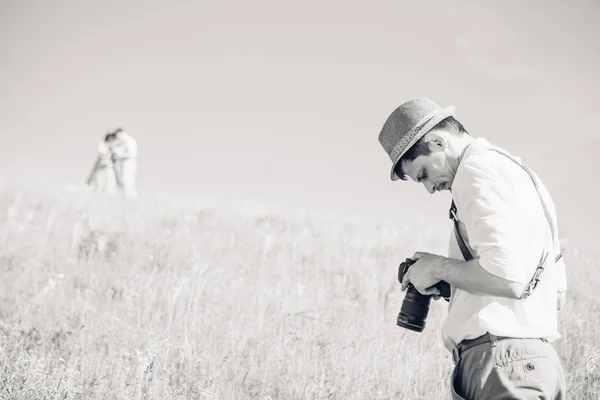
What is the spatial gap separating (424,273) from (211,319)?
285 centimetres

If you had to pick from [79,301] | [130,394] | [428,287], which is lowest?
[130,394]

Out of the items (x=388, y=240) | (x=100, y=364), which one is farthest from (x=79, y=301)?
(x=388, y=240)

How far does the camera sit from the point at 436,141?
223 centimetres

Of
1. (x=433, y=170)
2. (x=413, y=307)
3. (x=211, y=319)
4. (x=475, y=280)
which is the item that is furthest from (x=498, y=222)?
(x=211, y=319)

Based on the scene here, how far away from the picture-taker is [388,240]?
32.4ft

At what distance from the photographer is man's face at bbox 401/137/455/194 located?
2.24 meters

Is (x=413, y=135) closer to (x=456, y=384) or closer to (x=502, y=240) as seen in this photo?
(x=502, y=240)

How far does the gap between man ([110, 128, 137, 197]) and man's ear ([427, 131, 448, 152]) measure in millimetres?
13716

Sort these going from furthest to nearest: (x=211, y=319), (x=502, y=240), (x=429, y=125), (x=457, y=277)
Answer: (x=211, y=319) → (x=429, y=125) → (x=457, y=277) → (x=502, y=240)

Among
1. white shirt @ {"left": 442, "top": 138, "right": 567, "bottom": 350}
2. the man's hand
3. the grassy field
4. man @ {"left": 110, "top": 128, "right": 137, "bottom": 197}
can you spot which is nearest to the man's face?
white shirt @ {"left": 442, "top": 138, "right": 567, "bottom": 350}

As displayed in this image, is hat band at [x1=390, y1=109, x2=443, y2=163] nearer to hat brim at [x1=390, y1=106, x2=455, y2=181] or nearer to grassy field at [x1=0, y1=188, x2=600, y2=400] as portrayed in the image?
hat brim at [x1=390, y1=106, x2=455, y2=181]

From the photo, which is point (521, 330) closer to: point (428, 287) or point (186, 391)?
point (428, 287)

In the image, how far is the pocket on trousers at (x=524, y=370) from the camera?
6.54ft

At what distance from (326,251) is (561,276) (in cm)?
565
